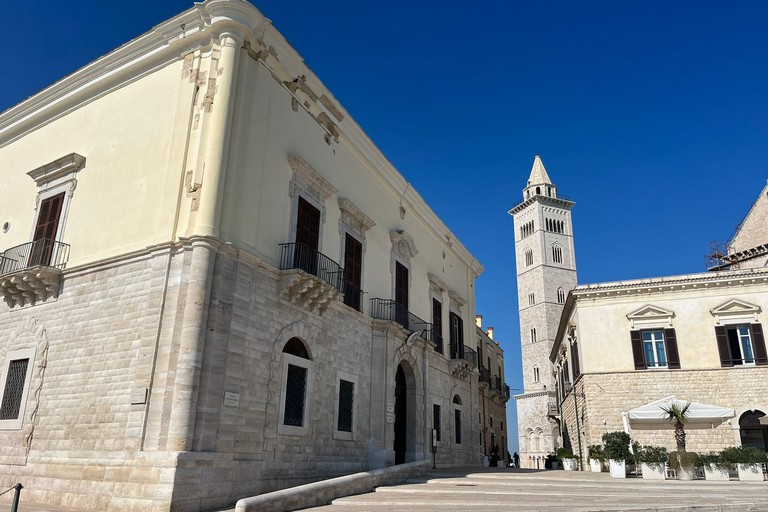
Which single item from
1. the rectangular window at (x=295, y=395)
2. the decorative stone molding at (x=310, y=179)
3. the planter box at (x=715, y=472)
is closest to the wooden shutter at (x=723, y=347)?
the planter box at (x=715, y=472)

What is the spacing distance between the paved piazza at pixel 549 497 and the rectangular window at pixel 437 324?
7867mm

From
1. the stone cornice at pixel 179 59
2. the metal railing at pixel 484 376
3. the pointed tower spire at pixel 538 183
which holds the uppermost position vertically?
the pointed tower spire at pixel 538 183

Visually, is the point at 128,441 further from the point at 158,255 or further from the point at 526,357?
the point at 526,357

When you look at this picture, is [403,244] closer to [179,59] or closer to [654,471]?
[179,59]

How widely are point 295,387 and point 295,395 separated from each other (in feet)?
0.62

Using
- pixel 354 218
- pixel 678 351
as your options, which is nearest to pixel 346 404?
pixel 354 218

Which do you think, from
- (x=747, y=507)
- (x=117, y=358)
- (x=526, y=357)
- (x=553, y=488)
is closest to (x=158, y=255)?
(x=117, y=358)

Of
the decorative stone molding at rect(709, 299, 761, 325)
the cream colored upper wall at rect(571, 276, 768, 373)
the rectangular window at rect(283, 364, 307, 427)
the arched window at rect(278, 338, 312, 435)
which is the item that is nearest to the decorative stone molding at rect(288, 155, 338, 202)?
the arched window at rect(278, 338, 312, 435)

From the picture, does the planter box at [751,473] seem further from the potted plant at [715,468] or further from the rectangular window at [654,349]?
the rectangular window at [654,349]

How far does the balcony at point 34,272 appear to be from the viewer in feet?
43.6

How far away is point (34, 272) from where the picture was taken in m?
13.2

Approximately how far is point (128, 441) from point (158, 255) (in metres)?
3.73

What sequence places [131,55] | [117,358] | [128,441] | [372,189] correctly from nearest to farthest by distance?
[128,441], [117,358], [131,55], [372,189]

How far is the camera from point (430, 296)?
2258cm
